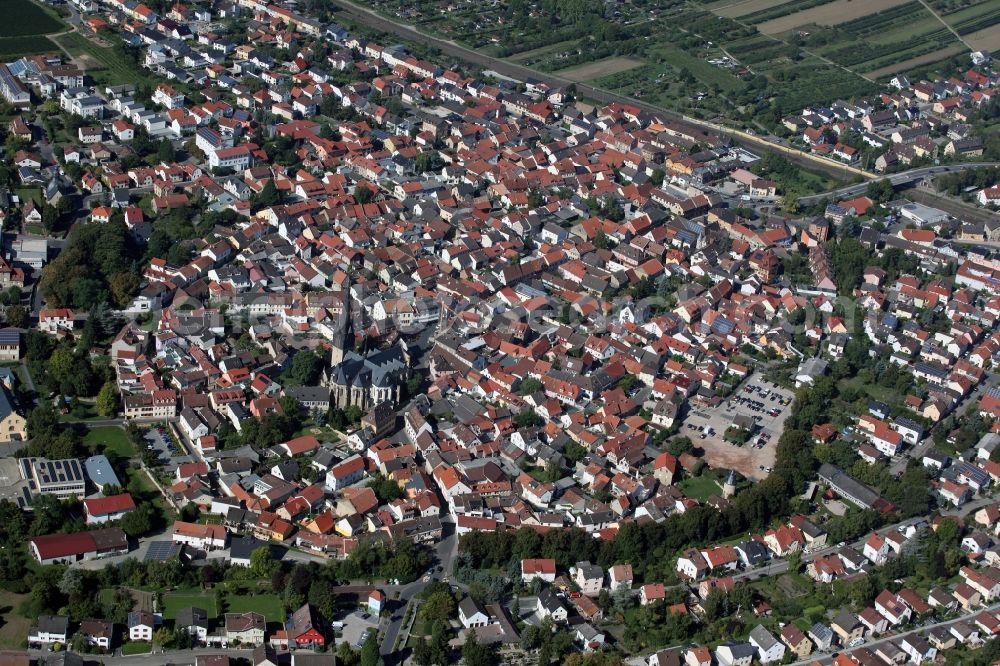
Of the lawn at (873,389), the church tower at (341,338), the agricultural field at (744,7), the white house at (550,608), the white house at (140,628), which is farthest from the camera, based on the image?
the agricultural field at (744,7)

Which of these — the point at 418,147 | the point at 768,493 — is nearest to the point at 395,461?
the point at 768,493

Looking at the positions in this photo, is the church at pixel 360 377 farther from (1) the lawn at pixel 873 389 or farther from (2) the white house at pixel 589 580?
(1) the lawn at pixel 873 389

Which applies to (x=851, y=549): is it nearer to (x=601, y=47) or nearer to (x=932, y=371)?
(x=932, y=371)

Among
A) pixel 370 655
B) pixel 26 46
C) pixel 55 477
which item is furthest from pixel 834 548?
pixel 26 46

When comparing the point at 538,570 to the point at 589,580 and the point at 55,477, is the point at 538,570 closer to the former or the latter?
the point at 589,580

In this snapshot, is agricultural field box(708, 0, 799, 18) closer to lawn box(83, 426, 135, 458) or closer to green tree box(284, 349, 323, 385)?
green tree box(284, 349, 323, 385)

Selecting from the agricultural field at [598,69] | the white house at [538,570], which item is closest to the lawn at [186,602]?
the white house at [538,570]
